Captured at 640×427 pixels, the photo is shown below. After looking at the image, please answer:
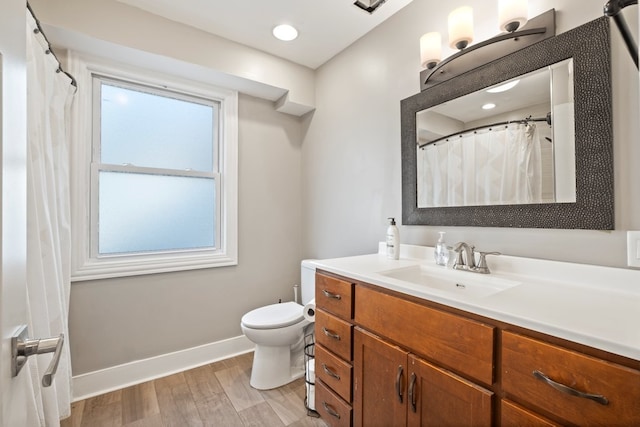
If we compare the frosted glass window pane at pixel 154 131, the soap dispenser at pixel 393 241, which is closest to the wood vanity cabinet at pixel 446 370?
the soap dispenser at pixel 393 241

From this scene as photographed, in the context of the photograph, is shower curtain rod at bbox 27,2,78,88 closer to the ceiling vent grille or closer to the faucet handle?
the ceiling vent grille

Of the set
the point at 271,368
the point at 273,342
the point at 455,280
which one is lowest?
the point at 271,368

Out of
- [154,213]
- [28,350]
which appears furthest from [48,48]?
[28,350]

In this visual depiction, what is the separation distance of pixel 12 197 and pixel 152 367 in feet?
6.42

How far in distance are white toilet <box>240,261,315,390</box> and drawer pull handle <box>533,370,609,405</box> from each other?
1.41 m

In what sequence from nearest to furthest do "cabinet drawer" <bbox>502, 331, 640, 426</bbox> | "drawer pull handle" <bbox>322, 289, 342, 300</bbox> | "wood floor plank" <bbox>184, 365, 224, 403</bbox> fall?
"cabinet drawer" <bbox>502, 331, 640, 426</bbox> → "drawer pull handle" <bbox>322, 289, 342, 300</bbox> → "wood floor plank" <bbox>184, 365, 224, 403</bbox>

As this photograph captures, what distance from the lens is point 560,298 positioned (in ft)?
2.95

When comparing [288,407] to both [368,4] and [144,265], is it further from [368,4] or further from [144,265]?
[368,4]

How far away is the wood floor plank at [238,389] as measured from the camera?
1716mm

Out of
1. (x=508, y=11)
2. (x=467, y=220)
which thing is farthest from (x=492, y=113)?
(x=467, y=220)

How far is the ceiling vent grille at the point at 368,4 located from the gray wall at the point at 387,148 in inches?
6.2

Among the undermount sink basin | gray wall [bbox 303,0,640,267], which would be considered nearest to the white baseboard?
gray wall [bbox 303,0,640,267]

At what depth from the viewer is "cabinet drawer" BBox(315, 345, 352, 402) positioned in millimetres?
1304

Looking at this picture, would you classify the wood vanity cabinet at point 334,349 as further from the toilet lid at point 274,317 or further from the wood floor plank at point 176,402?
the wood floor plank at point 176,402
